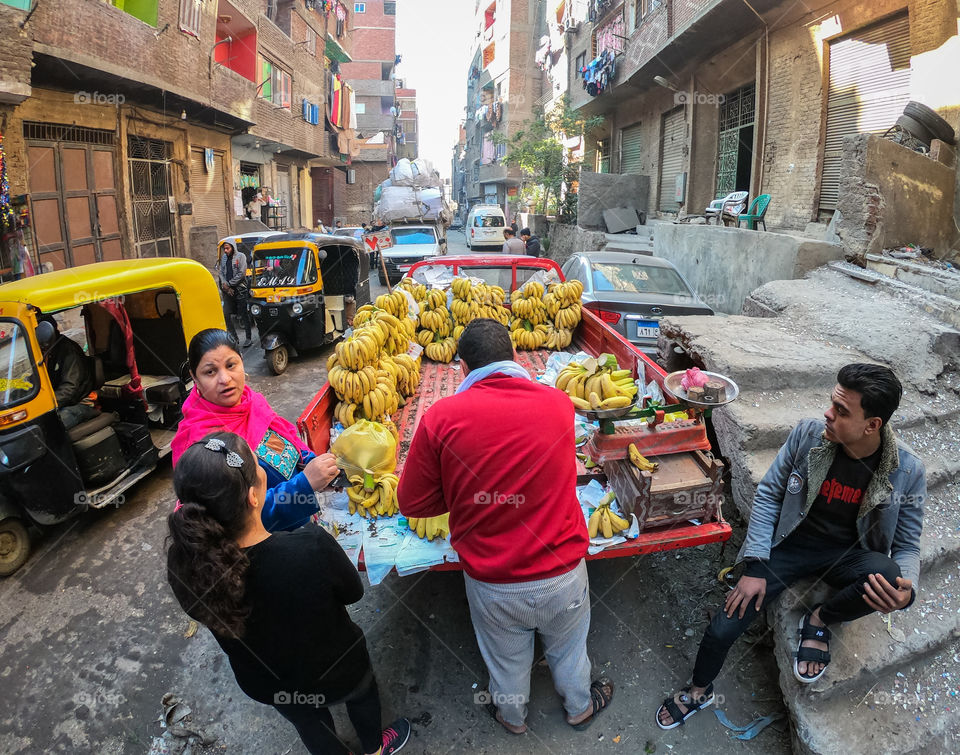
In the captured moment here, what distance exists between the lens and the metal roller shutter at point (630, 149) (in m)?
20.3

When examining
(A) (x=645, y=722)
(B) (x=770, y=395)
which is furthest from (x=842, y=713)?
(B) (x=770, y=395)

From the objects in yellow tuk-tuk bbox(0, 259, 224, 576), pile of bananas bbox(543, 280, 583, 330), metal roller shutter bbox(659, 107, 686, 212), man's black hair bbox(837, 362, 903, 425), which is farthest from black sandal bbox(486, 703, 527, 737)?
metal roller shutter bbox(659, 107, 686, 212)

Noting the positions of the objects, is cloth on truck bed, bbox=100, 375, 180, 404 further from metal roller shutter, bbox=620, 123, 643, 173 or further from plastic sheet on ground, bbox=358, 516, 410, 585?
metal roller shutter, bbox=620, 123, 643, 173

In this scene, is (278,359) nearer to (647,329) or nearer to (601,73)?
(647,329)

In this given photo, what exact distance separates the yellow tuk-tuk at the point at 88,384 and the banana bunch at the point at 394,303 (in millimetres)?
1562

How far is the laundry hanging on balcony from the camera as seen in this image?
1822cm

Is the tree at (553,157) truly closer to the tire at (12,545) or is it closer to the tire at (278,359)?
the tire at (278,359)

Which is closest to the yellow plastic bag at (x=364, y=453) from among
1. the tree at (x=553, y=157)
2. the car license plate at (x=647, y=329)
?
the car license plate at (x=647, y=329)

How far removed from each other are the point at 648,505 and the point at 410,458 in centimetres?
127

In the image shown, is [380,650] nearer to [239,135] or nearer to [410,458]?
[410,458]

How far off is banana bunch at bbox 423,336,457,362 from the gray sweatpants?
3.30m

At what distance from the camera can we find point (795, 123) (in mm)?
11492

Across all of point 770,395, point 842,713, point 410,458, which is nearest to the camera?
point 410,458

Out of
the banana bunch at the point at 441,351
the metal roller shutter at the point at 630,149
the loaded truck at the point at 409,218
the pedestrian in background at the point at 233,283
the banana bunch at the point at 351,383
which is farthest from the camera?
the metal roller shutter at the point at 630,149
